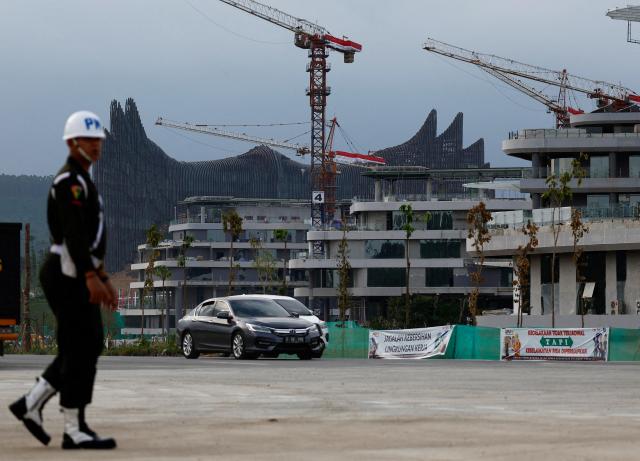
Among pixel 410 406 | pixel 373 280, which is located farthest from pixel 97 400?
pixel 373 280

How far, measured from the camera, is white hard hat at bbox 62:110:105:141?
30.8 feet

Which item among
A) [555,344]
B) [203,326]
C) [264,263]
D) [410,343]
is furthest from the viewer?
[264,263]

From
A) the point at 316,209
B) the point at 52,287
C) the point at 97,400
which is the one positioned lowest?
the point at 97,400

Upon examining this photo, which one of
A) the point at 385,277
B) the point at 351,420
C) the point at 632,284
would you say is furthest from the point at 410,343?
the point at 385,277

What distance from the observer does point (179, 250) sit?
188 meters

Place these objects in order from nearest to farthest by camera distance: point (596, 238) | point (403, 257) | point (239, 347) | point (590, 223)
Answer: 1. point (239, 347)
2. point (596, 238)
3. point (590, 223)
4. point (403, 257)

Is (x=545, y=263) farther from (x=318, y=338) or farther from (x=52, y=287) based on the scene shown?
(x=52, y=287)

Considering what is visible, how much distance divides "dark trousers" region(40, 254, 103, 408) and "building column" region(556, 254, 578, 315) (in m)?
84.0

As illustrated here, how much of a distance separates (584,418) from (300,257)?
14136cm

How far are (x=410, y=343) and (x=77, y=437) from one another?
38311 millimetres

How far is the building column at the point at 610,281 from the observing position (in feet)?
292

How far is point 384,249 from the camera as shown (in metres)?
146

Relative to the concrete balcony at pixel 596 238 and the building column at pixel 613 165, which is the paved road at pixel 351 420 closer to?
the concrete balcony at pixel 596 238

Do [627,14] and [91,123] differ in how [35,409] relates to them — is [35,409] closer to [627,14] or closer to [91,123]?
[91,123]
